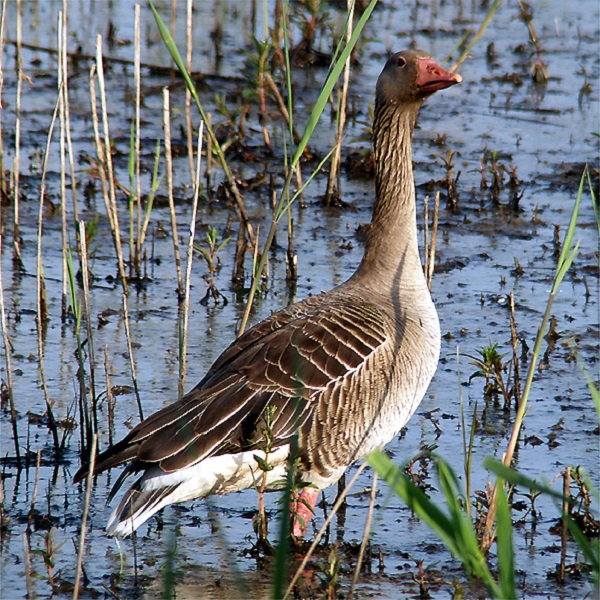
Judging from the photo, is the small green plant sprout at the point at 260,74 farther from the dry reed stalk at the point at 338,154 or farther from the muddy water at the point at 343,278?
the dry reed stalk at the point at 338,154

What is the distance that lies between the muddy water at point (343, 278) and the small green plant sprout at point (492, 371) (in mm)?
89

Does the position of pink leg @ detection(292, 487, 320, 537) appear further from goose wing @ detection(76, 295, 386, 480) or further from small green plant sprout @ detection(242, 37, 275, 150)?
small green plant sprout @ detection(242, 37, 275, 150)

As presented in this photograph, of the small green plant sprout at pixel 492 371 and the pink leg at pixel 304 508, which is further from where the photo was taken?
the small green plant sprout at pixel 492 371

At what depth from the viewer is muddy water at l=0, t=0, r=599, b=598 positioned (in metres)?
4.74

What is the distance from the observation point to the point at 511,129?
1091 centimetres

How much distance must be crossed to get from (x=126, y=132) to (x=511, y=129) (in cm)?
381

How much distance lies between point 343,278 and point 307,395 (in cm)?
309

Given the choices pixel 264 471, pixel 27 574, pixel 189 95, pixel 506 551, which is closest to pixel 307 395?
pixel 264 471

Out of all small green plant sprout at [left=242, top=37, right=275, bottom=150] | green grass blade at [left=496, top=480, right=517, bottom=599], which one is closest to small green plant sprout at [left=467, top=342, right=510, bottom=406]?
green grass blade at [left=496, top=480, right=517, bottom=599]

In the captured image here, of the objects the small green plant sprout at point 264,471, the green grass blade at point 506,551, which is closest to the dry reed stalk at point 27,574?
the small green plant sprout at point 264,471

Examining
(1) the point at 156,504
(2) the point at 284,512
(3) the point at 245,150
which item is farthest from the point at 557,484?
(3) the point at 245,150

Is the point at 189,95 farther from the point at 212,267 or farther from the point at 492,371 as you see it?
the point at 492,371

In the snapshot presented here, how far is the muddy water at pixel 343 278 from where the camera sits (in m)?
4.74

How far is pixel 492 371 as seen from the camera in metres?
6.06
